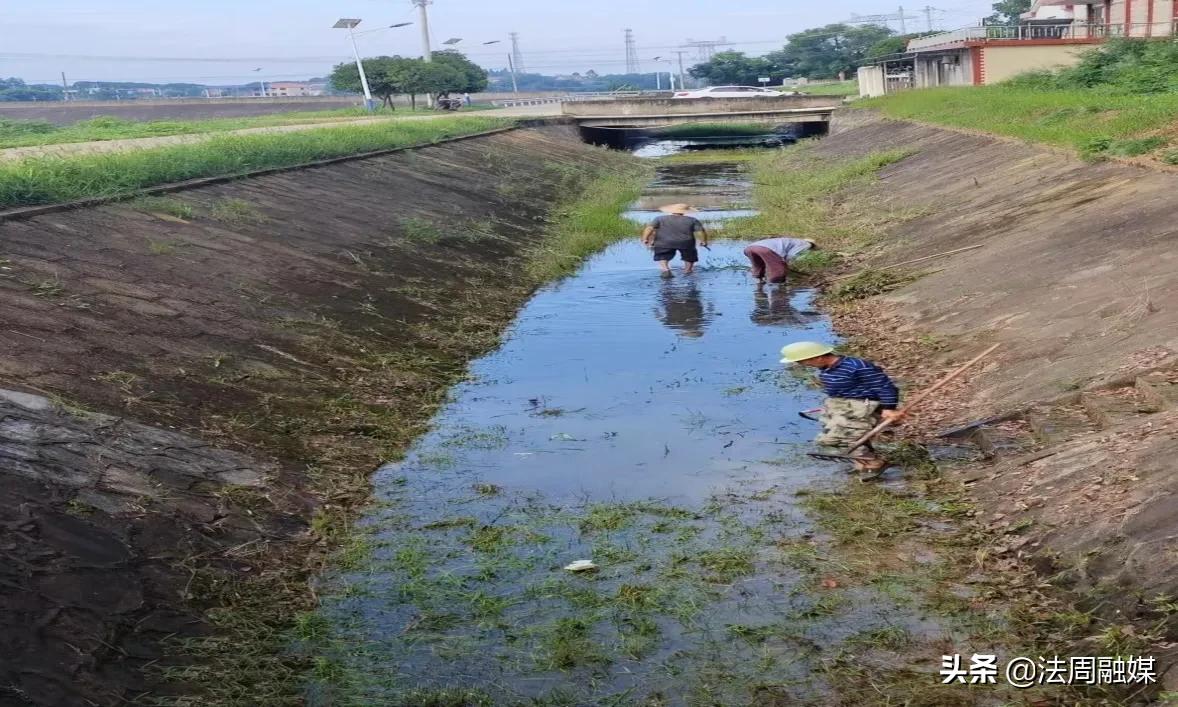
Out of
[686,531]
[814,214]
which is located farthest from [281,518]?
[814,214]

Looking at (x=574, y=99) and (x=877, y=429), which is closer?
(x=877, y=429)

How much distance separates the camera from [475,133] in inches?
1500

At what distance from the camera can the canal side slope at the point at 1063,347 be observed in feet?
21.1

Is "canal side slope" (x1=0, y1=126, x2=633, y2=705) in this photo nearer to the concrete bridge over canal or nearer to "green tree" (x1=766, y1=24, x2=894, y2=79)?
the concrete bridge over canal

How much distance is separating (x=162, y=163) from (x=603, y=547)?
42.5 ft

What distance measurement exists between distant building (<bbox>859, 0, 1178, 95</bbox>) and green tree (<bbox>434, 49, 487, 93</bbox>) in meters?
32.0

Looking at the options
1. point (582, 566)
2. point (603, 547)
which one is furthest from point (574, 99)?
point (582, 566)

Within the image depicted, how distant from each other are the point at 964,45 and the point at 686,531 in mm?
47036

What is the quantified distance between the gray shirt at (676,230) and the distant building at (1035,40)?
2810 centimetres

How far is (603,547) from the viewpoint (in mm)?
7703

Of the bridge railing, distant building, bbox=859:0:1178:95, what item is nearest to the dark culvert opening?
the bridge railing

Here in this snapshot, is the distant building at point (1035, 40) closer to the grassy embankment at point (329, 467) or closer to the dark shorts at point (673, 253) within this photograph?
the dark shorts at point (673, 253)

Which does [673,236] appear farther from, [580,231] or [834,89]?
[834,89]

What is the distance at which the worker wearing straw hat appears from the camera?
18.4m
